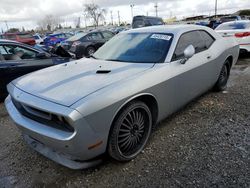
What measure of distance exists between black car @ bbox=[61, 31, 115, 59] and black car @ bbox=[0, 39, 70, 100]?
6016 mm

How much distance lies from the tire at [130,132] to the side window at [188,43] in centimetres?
96

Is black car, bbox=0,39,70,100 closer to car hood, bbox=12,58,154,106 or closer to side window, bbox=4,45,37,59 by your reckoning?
side window, bbox=4,45,37,59

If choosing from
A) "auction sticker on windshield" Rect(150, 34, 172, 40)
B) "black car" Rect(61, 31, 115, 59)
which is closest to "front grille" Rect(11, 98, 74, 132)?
"auction sticker on windshield" Rect(150, 34, 172, 40)

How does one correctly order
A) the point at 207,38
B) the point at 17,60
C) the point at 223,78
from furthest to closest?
1. the point at 17,60
2. the point at 223,78
3. the point at 207,38

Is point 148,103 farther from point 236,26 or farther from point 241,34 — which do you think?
point 236,26

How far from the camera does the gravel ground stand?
2.54 meters

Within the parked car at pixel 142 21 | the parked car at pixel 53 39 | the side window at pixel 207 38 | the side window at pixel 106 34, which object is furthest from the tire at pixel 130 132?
the parked car at pixel 53 39

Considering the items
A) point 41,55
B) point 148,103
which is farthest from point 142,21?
point 148,103

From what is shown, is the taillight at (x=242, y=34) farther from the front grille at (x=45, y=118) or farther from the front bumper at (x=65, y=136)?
the front grille at (x=45, y=118)

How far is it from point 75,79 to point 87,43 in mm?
9860

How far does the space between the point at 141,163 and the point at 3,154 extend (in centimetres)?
186

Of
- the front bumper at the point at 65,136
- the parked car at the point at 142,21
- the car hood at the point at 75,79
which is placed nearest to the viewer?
the front bumper at the point at 65,136

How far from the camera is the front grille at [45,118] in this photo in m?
2.28

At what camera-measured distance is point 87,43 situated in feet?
40.4
